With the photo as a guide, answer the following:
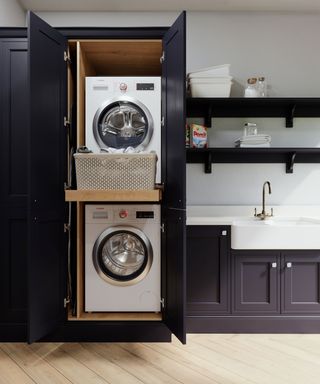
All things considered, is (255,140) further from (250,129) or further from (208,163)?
(208,163)

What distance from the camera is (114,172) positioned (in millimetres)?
2381

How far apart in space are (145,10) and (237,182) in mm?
1897

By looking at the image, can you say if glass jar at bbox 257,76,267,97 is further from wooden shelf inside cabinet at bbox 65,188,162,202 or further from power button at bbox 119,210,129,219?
power button at bbox 119,210,129,219

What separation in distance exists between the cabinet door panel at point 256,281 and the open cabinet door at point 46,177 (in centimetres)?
136

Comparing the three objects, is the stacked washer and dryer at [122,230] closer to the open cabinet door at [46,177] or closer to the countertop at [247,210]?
the open cabinet door at [46,177]

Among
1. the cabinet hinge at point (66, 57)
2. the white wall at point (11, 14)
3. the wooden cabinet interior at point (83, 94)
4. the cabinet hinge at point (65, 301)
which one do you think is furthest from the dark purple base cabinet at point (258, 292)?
the white wall at point (11, 14)

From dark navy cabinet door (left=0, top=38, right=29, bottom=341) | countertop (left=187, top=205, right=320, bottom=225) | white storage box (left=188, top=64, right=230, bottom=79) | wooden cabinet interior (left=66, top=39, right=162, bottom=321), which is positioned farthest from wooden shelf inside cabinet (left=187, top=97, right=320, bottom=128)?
dark navy cabinet door (left=0, top=38, right=29, bottom=341)

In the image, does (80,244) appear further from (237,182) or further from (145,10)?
(145,10)

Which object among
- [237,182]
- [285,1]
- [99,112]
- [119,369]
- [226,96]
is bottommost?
[119,369]

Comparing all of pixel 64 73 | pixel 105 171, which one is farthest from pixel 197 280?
pixel 64 73

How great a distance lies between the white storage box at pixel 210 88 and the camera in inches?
116

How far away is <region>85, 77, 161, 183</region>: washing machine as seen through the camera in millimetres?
2605

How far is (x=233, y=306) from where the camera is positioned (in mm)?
2688

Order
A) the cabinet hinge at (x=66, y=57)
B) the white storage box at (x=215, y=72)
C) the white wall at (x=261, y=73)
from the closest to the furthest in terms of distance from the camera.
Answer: the cabinet hinge at (x=66, y=57), the white storage box at (x=215, y=72), the white wall at (x=261, y=73)
